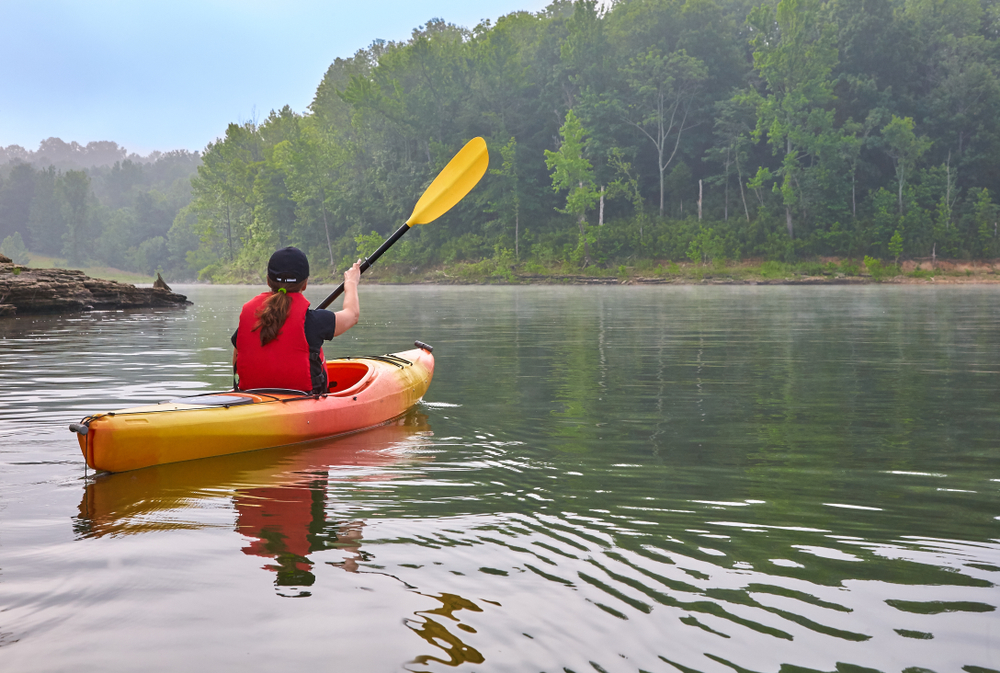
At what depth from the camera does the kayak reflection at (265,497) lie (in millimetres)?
3518

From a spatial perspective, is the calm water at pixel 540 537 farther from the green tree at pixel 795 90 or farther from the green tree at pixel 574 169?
the green tree at pixel 574 169

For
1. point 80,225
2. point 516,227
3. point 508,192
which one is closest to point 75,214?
point 80,225

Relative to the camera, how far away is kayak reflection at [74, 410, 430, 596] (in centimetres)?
352

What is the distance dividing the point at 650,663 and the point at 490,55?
59.5m

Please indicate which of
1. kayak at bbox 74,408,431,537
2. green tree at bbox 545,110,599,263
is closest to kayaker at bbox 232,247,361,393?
kayak at bbox 74,408,431,537

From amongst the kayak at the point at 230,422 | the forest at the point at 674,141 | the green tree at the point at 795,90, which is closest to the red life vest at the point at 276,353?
the kayak at the point at 230,422

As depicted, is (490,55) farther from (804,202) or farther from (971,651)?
(971,651)

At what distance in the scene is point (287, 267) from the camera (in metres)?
5.59

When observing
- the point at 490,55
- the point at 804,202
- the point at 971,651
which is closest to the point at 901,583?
the point at 971,651

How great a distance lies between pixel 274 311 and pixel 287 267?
12.2 inches

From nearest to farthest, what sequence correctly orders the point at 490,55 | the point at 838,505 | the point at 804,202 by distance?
1. the point at 838,505
2. the point at 804,202
3. the point at 490,55

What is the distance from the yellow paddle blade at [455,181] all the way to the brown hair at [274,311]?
312 cm

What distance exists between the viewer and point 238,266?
240ft

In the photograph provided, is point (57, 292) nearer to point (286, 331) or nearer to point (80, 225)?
point (286, 331)
